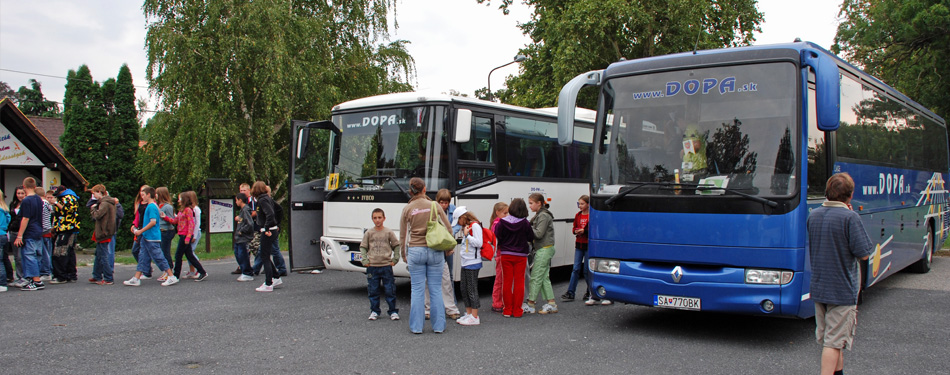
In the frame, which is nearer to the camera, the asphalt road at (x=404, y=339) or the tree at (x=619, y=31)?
the asphalt road at (x=404, y=339)

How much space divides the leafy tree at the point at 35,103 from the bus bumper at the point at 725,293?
2364 inches

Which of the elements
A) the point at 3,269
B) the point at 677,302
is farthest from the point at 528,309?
the point at 3,269

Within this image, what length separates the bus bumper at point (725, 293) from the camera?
268 inches

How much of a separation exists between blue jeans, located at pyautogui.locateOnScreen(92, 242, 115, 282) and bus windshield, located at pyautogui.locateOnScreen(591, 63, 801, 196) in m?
8.67

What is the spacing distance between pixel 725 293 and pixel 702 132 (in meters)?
1.62

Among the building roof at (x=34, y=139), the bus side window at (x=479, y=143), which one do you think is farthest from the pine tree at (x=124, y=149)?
the bus side window at (x=479, y=143)

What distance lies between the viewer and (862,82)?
923cm

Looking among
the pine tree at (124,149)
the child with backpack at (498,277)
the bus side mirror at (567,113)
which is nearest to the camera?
the bus side mirror at (567,113)

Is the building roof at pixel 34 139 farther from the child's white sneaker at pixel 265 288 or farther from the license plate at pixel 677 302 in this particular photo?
the license plate at pixel 677 302

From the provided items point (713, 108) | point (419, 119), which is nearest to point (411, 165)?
point (419, 119)

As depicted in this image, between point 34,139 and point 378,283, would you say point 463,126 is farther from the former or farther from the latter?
point 34,139

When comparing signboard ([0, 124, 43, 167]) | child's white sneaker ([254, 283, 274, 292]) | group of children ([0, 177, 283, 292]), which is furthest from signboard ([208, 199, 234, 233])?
child's white sneaker ([254, 283, 274, 292])

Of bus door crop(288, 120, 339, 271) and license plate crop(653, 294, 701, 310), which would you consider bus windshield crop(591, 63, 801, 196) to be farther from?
bus door crop(288, 120, 339, 271)

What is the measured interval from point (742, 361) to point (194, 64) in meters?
19.5
